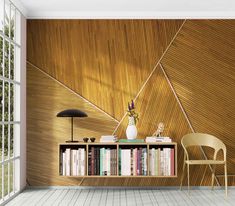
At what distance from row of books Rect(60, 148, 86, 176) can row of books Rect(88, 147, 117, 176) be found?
0.10m

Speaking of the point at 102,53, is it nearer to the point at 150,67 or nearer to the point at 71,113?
the point at 150,67

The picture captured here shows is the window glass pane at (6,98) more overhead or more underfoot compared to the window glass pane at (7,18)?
more underfoot

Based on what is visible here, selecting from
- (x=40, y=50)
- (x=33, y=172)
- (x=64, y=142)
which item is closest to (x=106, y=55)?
(x=40, y=50)

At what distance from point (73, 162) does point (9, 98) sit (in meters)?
1.23

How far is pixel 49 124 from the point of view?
643 cm

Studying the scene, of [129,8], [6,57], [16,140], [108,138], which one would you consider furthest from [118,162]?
[129,8]

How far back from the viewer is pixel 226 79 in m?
6.44

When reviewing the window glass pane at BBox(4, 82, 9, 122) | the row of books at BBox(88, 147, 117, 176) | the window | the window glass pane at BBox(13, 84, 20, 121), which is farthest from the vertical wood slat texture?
the window glass pane at BBox(4, 82, 9, 122)

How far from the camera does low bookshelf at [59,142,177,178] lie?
19.9 feet

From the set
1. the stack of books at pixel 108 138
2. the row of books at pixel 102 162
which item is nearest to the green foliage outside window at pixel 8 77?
the row of books at pixel 102 162

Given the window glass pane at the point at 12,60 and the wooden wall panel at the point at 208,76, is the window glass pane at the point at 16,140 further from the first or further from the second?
the wooden wall panel at the point at 208,76

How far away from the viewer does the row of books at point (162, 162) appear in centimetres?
605

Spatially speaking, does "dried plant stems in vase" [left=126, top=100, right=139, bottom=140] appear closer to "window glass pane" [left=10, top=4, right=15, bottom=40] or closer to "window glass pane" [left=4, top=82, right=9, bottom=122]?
"window glass pane" [left=4, top=82, right=9, bottom=122]

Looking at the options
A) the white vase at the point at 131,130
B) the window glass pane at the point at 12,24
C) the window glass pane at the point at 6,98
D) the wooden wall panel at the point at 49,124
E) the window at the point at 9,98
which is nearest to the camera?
the window at the point at 9,98
